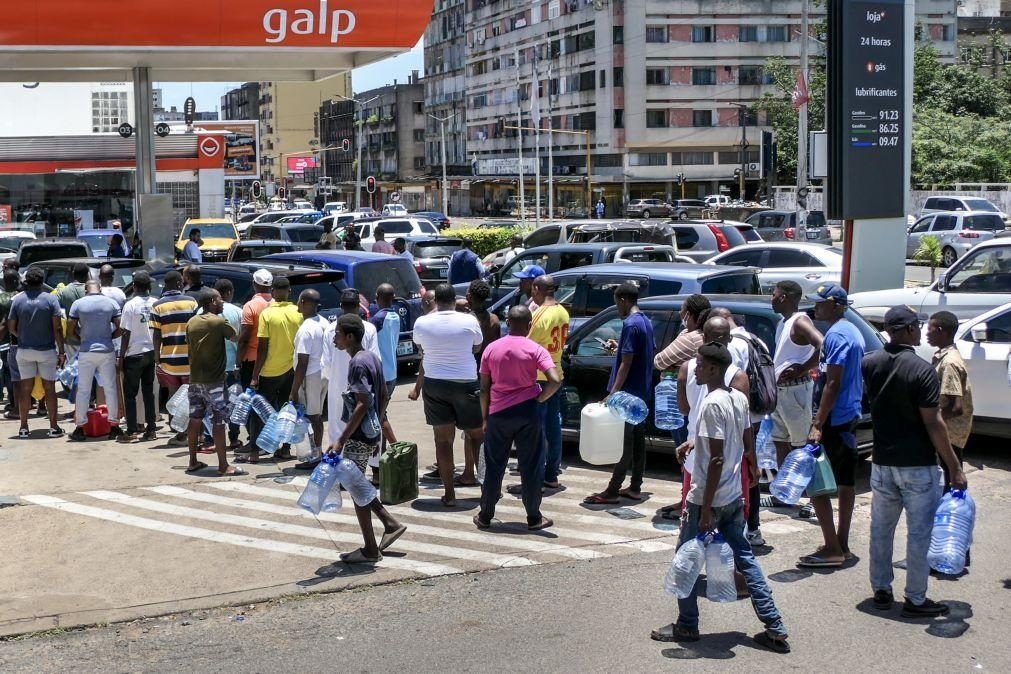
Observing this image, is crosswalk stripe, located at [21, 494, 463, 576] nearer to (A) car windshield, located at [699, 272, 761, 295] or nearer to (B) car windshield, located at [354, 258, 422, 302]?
(B) car windshield, located at [354, 258, 422, 302]

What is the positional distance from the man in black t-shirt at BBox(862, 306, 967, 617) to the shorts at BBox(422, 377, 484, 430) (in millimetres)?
3459

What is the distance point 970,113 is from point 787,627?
2649 inches

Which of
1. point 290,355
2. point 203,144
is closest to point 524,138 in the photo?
point 203,144

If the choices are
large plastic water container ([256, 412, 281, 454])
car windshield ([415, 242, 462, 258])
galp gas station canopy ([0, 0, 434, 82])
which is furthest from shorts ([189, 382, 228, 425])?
car windshield ([415, 242, 462, 258])

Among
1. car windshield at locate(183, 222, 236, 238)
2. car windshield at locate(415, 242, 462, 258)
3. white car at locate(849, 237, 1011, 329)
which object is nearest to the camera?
white car at locate(849, 237, 1011, 329)

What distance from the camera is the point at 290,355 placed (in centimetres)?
1082

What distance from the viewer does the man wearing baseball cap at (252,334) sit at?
11.0 m

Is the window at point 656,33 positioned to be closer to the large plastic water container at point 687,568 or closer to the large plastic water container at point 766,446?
the large plastic water container at point 766,446

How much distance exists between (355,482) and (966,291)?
31.4 feet

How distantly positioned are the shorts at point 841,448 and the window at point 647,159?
81719mm

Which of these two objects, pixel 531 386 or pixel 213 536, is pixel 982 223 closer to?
pixel 531 386

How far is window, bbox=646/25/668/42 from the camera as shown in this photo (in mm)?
85375

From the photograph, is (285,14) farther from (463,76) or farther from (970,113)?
(463,76)

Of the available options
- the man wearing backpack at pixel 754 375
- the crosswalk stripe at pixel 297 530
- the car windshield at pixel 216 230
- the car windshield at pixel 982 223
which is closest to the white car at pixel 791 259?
the man wearing backpack at pixel 754 375
